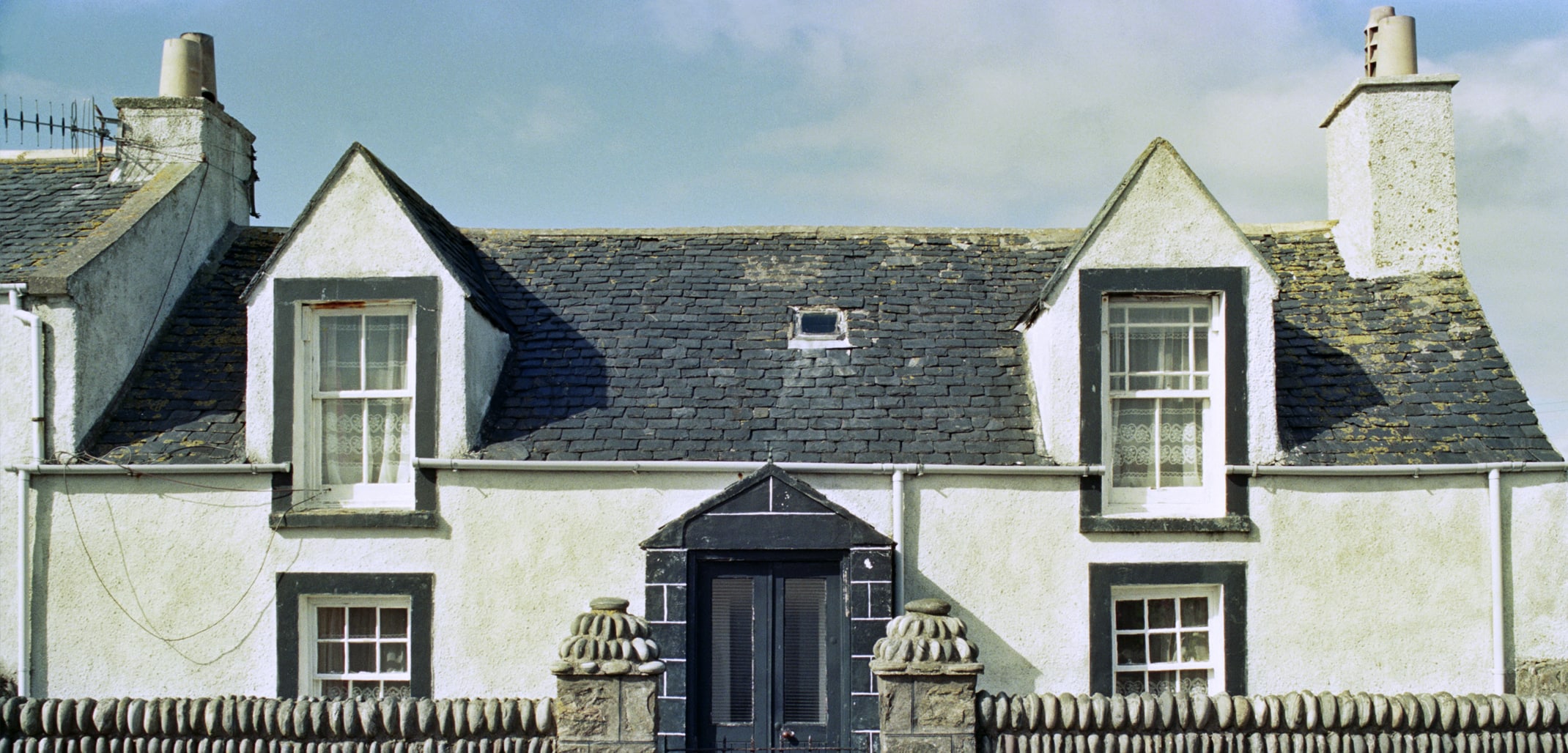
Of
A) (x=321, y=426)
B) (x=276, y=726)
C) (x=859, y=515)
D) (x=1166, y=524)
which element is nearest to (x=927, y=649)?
(x=859, y=515)

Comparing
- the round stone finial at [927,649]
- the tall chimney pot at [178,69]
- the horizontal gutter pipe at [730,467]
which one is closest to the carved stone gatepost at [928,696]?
the round stone finial at [927,649]

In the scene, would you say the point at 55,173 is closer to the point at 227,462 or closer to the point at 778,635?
the point at 227,462

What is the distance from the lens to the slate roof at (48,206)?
11.9 metres

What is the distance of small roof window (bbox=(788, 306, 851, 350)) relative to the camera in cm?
1203

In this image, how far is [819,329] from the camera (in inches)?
482

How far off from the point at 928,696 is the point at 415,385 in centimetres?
582

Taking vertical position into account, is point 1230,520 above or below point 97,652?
above

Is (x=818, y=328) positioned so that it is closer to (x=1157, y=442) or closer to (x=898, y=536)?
(x=898, y=536)

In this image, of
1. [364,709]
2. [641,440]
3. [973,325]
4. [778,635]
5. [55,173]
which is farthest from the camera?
[55,173]

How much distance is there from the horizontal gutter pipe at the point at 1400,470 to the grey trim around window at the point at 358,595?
24.5ft

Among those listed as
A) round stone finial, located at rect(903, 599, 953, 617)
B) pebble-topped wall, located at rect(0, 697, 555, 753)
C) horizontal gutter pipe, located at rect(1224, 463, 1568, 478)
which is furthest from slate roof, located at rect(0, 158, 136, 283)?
horizontal gutter pipe, located at rect(1224, 463, 1568, 478)

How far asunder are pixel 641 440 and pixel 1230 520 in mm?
5455

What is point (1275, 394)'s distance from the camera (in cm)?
1099

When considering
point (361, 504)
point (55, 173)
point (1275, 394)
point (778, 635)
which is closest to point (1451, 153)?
point (1275, 394)
